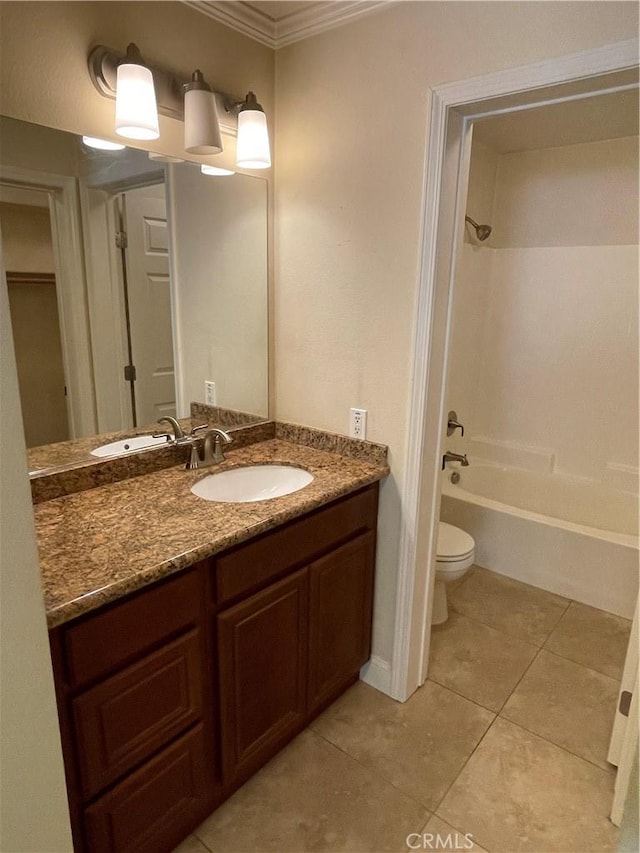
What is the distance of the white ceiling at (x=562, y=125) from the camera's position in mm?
2207

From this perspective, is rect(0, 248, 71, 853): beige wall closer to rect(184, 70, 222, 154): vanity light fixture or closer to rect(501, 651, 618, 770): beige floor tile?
rect(184, 70, 222, 154): vanity light fixture

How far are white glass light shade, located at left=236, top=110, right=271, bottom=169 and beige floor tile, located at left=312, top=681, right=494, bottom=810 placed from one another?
2006 mm

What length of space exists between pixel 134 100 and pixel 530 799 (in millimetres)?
2375

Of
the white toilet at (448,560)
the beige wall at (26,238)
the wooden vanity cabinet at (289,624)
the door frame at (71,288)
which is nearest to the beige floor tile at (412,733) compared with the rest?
the wooden vanity cabinet at (289,624)

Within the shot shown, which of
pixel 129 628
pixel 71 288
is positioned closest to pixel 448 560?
pixel 129 628

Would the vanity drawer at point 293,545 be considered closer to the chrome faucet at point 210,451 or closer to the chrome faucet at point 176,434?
the chrome faucet at point 210,451

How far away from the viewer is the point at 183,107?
165 centimetres

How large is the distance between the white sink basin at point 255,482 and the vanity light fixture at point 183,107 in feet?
3.51

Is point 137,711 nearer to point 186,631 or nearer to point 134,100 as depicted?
point 186,631

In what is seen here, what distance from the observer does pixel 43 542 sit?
126 centimetres

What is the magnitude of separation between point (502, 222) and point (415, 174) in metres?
1.79

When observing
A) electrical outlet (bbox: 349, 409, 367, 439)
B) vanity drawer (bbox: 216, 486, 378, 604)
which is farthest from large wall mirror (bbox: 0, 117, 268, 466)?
vanity drawer (bbox: 216, 486, 378, 604)

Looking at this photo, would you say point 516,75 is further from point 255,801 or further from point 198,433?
point 255,801

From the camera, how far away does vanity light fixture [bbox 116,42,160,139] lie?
143 cm
